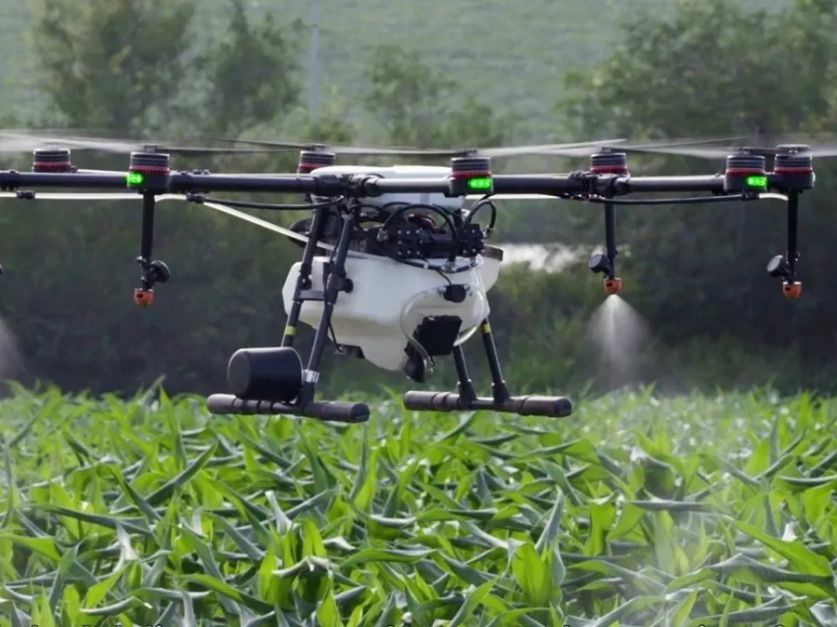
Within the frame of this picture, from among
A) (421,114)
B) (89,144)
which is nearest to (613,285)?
(89,144)

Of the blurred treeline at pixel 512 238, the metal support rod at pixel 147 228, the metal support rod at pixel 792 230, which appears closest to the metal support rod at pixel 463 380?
the metal support rod at pixel 147 228

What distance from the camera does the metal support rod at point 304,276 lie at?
8.69m

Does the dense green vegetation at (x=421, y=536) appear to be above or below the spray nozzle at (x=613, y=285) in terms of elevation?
below

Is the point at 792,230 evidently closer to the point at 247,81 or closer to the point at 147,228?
the point at 147,228

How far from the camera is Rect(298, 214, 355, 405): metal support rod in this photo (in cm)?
838

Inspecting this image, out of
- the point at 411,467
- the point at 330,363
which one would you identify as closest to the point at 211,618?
the point at 411,467

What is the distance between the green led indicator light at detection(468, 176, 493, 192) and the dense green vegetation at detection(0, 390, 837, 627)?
2.10 meters

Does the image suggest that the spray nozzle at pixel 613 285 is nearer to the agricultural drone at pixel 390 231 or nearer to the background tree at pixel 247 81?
the agricultural drone at pixel 390 231

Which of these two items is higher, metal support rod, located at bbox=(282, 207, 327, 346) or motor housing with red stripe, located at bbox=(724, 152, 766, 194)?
motor housing with red stripe, located at bbox=(724, 152, 766, 194)

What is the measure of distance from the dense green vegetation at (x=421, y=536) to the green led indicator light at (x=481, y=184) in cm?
210

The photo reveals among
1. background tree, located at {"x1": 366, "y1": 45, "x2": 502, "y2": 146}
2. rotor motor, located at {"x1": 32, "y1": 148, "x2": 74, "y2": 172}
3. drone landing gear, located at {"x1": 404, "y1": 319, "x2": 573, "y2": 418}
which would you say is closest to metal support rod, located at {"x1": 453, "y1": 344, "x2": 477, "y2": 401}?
drone landing gear, located at {"x1": 404, "y1": 319, "x2": 573, "y2": 418}

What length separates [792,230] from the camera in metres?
8.69

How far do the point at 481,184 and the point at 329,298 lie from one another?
0.88m

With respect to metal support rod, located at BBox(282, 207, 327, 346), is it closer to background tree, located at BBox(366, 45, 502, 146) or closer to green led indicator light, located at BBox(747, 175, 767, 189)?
green led indicator light, located at BBox(747, 175, 767, 189)
